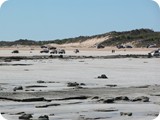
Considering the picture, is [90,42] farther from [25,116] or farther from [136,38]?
[25,116]

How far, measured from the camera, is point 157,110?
6.73 m

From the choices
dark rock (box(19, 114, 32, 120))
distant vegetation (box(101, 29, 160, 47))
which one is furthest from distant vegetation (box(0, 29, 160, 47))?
dark rock (box(19, 114, 32, 120))

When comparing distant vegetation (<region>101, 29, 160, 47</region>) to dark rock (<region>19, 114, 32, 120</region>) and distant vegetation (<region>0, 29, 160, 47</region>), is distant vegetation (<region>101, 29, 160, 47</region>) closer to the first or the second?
distant vegetation (<region>0, 29, 160, 47</region>)

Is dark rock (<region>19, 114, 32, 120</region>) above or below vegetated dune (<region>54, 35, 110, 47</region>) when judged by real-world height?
below

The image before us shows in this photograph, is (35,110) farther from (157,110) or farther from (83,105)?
(157,110)

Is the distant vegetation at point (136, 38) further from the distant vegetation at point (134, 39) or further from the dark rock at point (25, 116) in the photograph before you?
the dark rock at point (25, 116)

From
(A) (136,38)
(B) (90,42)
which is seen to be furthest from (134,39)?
(B) (90,42)

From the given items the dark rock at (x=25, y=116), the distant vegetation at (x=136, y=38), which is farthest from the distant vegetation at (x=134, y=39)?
the dark rock at (x=25, y=116)

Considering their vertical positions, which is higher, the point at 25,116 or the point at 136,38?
the point at 136,38

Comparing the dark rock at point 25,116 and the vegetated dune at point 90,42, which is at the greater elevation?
the vegetated dune at point 90,42

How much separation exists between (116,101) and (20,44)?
7703 cm

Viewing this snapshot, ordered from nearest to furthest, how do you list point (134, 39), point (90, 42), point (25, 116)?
1. point (25, 116)
2. point (134, 39)
3. point (90, 42)

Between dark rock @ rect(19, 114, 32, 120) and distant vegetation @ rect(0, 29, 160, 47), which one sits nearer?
dark rock @ rect(19, 114, 32, 120)

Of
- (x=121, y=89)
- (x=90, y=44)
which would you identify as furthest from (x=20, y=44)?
(x=121, y=89)
